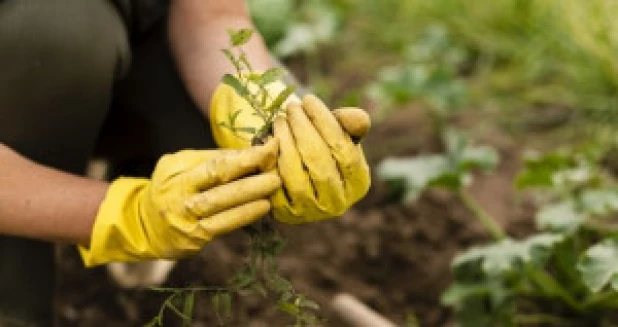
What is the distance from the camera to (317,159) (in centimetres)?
144

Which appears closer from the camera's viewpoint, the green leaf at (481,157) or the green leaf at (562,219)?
the green leaf at (562,219)

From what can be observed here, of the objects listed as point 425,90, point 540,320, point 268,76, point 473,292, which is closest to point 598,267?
point 473,292

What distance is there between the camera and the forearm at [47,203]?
5.01 ft

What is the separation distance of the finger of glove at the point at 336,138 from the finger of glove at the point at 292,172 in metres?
0.04

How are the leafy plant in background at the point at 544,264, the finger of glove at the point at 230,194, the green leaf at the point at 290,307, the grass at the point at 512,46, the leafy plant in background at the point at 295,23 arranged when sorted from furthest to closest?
the grass at the point at 512,46, the leafy plant in background at the point at 295,23, the leafy plant in background at the point at 544,264, the green leaf at the point at 290,307, the finger of glove at the point at 230,194

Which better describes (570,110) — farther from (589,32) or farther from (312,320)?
(312,320)

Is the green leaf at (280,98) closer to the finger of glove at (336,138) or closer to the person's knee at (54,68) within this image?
the finger of glove at (336,138)

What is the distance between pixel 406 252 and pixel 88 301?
2.34 feet

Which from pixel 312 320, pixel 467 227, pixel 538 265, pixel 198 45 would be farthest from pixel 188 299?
pixel 467 227

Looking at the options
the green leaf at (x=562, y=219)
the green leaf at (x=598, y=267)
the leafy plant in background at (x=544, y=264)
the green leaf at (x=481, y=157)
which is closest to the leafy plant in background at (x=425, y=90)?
the green leaf at (x=481, y=157)

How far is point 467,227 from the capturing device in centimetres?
249

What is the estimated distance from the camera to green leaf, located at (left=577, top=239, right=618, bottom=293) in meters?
1.72

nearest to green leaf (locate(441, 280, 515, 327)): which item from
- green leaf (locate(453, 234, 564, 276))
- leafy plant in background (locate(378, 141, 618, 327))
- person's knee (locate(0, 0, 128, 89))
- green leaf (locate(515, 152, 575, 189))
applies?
leafy plant in background (locate(378, 141, 618, 327))

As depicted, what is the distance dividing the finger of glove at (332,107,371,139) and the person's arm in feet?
1.10
